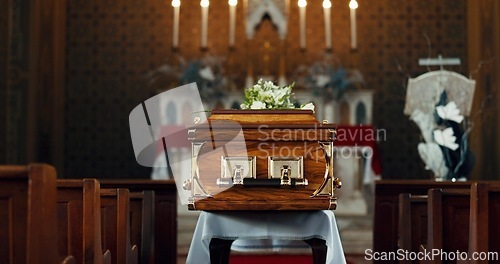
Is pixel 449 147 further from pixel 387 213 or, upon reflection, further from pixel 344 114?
pixel 344 114

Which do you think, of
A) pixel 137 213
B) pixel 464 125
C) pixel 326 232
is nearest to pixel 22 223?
pixel 326 232

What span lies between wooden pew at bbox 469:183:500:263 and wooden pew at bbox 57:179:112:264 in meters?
1.65

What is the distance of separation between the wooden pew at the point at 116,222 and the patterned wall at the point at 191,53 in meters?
6.39

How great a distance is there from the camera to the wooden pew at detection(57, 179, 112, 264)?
11.5 feet

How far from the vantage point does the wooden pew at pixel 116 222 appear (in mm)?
4180

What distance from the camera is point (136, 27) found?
1099 centimetres

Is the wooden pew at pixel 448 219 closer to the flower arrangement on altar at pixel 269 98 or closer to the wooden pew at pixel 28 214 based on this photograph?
the flower arrangement on altar at pixel 269 98

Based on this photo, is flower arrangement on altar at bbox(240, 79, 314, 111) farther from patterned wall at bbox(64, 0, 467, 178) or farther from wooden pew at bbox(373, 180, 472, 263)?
patterned wall at bbox(64, 0, 467, 178)

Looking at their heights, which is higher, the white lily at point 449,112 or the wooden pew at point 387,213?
the white lily at point 449,112

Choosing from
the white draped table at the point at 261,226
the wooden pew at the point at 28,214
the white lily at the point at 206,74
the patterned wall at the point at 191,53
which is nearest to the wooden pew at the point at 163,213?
the white draped table at the point at 261,226

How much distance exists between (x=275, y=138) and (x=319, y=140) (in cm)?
21

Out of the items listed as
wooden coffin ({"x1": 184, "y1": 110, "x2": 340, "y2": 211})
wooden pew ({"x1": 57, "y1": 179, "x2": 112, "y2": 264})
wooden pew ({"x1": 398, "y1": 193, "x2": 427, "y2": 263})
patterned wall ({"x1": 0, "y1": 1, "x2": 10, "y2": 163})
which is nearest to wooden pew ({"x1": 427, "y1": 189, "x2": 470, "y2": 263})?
wooden coffin ({"x1": 184, "y1": 110, "x2": 340, "y2": 211})

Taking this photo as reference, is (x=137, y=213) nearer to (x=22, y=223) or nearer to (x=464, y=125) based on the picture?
(x=22, y=223)

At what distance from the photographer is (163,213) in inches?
211
